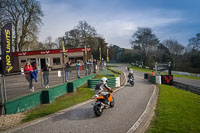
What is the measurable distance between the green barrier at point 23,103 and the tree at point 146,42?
173ft

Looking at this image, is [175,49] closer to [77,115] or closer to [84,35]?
[84,35]

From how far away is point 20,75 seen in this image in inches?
265

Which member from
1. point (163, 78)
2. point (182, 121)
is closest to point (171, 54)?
point (163, 78)

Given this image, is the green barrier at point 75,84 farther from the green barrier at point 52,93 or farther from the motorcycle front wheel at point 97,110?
the motorcycle front wheel at point 97,110

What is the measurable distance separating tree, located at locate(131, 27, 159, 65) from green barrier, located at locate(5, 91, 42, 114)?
52629mm

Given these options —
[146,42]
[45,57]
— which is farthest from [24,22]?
[146,42]

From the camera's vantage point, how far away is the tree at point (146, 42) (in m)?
54.8

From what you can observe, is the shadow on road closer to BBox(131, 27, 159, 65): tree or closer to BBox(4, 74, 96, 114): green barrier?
BBox(4, 74, 96, 114): green barrier

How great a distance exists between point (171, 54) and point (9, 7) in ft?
181

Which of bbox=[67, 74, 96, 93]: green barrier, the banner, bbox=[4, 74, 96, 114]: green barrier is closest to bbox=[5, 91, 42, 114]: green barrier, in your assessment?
bbox=[4, 74, 96, 114]: green barrier

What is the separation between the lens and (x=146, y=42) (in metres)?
55.4

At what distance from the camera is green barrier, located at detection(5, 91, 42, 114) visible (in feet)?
19.5

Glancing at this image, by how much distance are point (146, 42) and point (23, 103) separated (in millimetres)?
54928

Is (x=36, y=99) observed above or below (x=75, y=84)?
below
